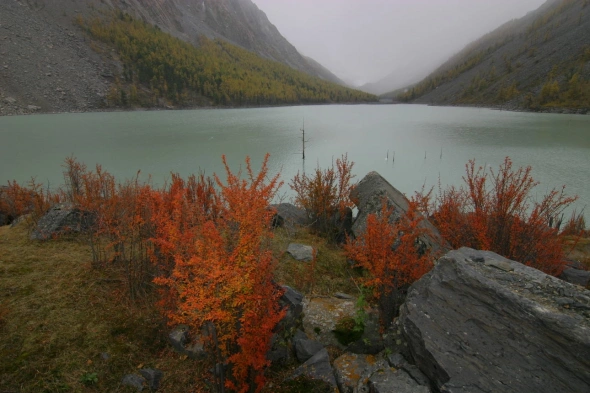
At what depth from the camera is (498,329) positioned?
2.66 meters

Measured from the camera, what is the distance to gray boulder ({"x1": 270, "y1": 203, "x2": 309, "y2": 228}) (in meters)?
7.93

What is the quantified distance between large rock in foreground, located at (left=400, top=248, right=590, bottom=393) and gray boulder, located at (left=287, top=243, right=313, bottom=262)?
9.42 feet

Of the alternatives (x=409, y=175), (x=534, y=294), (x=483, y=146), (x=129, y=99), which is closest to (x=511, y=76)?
(x=483, y=146)

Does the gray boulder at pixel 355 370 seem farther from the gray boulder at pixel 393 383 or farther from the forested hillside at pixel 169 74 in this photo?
the forested hillside at pixel 169 74

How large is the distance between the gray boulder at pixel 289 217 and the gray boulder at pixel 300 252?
1366mm

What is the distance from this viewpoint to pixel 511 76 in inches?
3386

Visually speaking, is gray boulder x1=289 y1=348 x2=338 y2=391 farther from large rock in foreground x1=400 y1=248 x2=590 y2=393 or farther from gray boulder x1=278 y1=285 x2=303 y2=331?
large rock in foreground x1=400 y1=248 x2=590 y2=393

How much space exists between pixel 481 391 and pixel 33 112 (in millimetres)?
61982

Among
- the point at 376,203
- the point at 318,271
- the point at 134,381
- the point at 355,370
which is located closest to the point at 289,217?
the point at 376,203

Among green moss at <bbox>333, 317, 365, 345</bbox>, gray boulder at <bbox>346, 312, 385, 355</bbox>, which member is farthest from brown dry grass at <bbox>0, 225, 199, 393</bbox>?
gray boulder at <bbox>346, 312, 385, 355</bbox>

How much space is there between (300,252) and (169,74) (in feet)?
273

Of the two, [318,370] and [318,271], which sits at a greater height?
[318,370]

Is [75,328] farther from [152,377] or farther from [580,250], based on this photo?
[580,250]

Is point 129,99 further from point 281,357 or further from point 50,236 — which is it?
point 281,357
